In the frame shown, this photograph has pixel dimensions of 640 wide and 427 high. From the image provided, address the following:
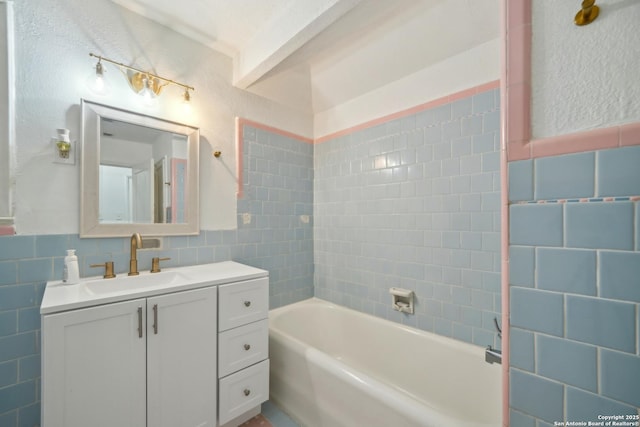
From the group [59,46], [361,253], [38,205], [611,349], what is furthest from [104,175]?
[611,349]

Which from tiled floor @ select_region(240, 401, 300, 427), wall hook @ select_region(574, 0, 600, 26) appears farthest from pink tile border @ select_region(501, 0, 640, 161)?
tiled floor @ select_region(240, 401, 300, 427)

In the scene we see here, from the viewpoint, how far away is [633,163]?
0.58 metres

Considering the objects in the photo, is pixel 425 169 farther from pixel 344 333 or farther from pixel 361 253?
pixel 344 333

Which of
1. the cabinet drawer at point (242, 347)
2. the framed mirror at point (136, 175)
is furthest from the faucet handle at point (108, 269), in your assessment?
the cabinet drawer at point (242, 347)

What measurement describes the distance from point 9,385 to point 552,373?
224 cm

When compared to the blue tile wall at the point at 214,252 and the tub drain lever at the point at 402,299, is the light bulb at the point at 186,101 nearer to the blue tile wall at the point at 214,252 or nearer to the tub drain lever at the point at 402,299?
the blue tile wall at the point at 214,252

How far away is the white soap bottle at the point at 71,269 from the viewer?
1293 mm

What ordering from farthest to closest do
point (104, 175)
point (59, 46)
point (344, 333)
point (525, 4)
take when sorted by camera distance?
point (344, 333) → point (104, 175) → point (59, 46) → point (525, 4)

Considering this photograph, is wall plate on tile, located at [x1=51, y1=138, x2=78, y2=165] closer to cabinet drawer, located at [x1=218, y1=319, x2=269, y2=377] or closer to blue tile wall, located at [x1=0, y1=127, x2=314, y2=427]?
blue tile wall, located at [x1=0, y1=127, x2=314, y2=427]

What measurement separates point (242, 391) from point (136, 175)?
1479mm

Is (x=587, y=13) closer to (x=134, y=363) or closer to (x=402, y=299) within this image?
(x=402, y=299)

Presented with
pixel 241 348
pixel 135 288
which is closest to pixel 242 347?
pixel 241 348

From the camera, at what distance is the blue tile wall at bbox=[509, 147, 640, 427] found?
59cm

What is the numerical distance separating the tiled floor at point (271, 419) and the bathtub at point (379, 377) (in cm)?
4
